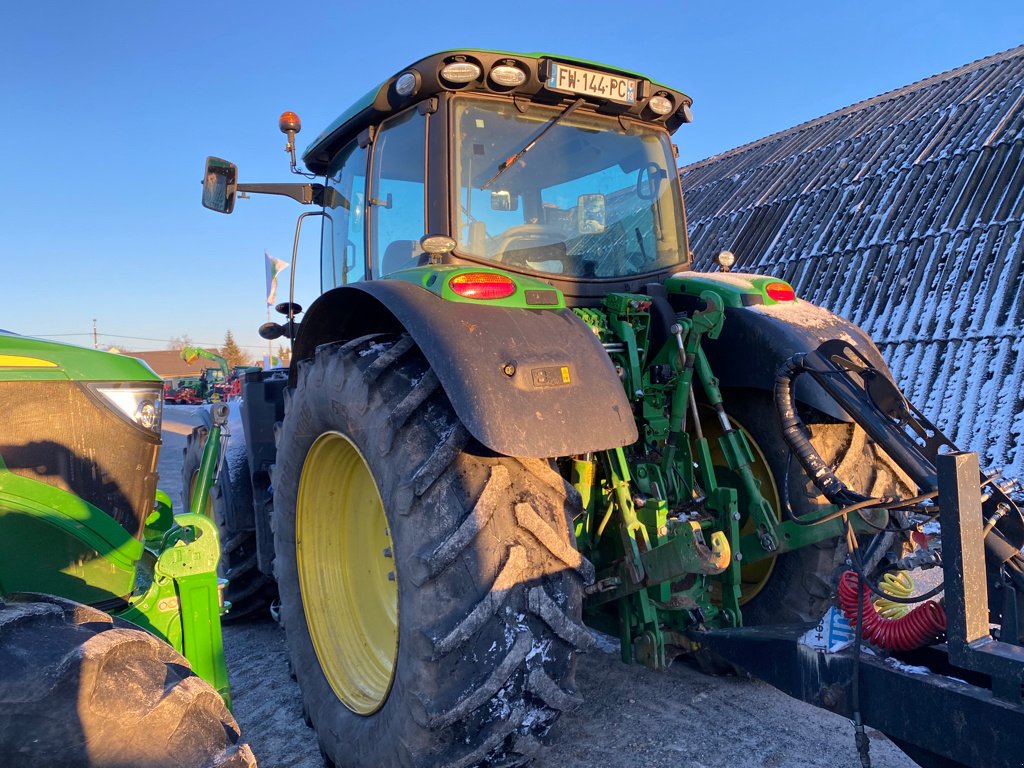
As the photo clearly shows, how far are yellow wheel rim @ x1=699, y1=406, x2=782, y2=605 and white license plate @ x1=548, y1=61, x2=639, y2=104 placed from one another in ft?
4.46

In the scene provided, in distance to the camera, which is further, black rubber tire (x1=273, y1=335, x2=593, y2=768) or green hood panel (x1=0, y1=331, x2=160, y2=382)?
green hood panel (x1=0, y1=331, x2=160, y2=382)

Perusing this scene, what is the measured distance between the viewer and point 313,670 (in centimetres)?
282

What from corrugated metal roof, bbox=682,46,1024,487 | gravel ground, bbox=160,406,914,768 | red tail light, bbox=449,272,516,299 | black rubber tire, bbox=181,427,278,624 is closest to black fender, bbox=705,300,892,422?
red tail light, bbox=449,272,516,299

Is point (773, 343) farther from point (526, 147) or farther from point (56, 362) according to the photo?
point (56, 362)

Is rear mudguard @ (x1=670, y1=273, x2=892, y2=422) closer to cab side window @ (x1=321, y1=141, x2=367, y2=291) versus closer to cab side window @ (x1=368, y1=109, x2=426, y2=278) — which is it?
cab side window @ (x1=368, y1=109, x2=426, y2=278)

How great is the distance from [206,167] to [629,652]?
2822 millimetres

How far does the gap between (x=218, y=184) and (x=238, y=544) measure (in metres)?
1.86

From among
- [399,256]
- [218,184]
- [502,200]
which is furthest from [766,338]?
[218,184]

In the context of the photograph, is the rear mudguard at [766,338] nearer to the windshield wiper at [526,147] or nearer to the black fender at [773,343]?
the black fender at [773,343]

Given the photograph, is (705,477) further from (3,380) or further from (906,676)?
(3,380)

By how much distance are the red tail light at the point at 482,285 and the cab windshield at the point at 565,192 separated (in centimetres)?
43

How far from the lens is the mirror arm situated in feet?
12.4

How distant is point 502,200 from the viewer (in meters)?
2.90

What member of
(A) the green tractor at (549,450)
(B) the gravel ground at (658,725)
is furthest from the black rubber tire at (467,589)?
(B) the gravel ground at (658,725)
